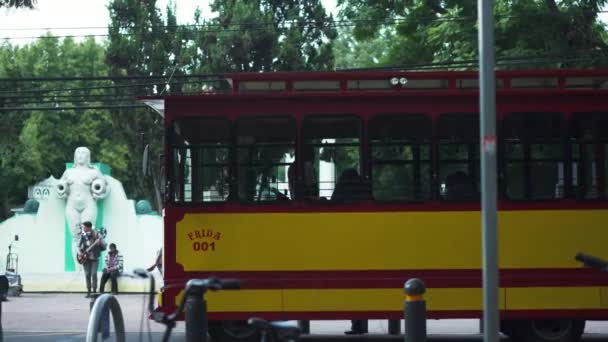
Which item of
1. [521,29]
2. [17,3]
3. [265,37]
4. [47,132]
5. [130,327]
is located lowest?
[130,327]

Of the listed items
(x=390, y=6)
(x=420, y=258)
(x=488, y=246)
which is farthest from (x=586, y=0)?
(x=488, y=246)

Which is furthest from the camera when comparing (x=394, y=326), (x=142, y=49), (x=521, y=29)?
(x=142, y=49)

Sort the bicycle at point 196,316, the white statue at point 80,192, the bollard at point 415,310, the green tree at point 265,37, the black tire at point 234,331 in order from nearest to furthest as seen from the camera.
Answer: the bicycle at point 196,316 → the bollard at point 415,310 → the black tire at point 234,331 → the white statue at point 80,192 → the green tree at point 265,37

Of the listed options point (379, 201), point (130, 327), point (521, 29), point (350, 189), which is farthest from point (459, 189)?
point (521, 29)

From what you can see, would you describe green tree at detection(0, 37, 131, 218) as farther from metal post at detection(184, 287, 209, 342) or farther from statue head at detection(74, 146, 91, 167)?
metal post at detection(184, 287, 209, 342)

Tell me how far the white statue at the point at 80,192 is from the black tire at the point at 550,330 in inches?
839

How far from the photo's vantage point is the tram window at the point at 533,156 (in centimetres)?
1433

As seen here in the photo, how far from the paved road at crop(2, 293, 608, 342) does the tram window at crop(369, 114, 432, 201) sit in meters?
2.54

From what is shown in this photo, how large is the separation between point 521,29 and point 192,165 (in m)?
15.1

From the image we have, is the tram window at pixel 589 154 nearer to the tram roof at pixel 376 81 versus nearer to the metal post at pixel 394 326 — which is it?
the tram roof at pixel 376 81

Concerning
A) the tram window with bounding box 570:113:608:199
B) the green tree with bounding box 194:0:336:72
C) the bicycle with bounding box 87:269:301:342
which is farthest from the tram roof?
the green tree with bounding box 194:0:336:72

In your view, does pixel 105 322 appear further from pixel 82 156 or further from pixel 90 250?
pixel 82 156

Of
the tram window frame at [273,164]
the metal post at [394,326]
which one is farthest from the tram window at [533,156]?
the tram window frame at [273,164]

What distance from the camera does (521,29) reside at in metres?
27.7
